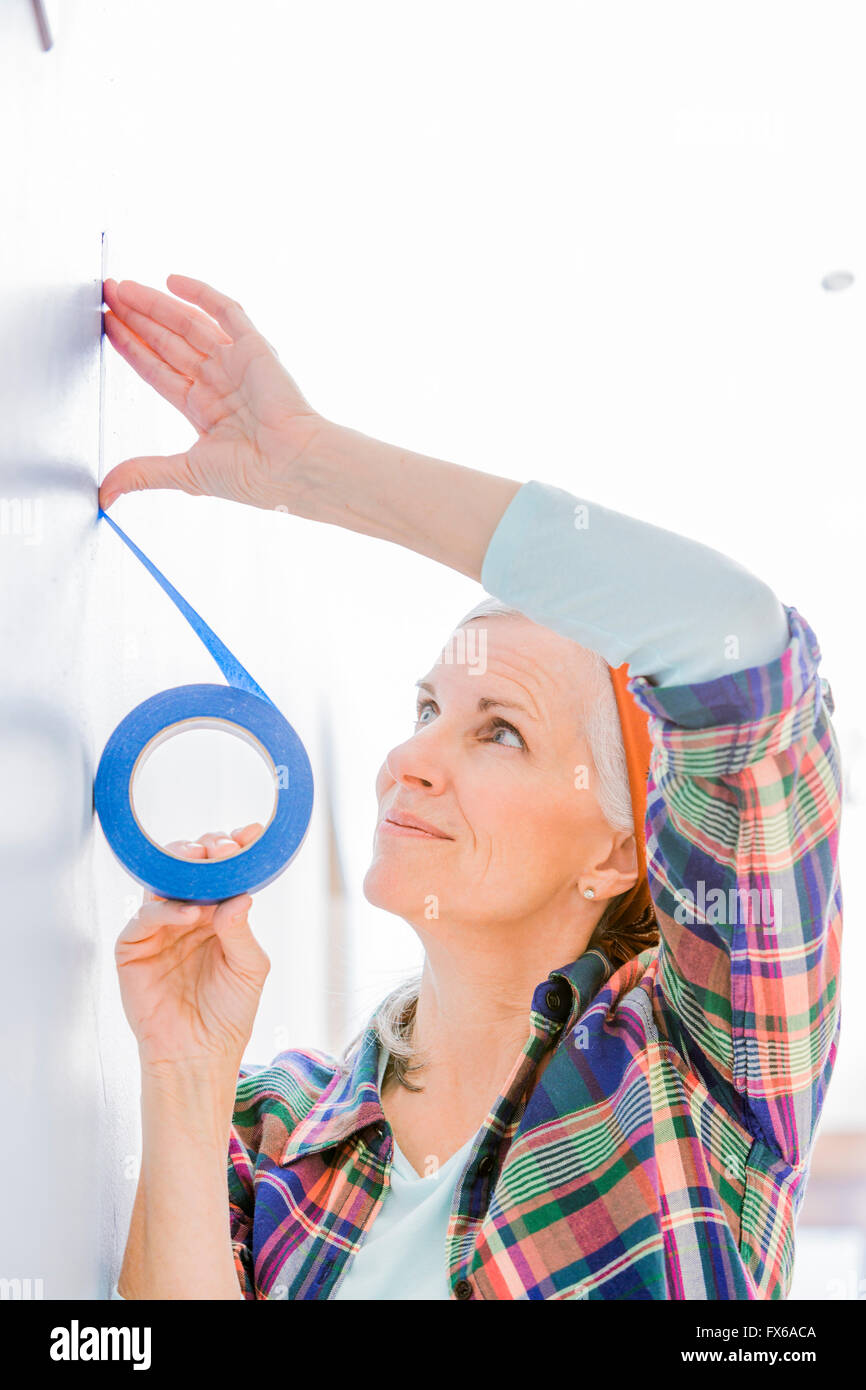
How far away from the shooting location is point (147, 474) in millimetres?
909

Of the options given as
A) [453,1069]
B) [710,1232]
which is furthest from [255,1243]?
[710,1232]

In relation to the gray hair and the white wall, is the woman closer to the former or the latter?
the gray hair

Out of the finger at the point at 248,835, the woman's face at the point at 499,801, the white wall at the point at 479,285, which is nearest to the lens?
the finger at the point at 248,835

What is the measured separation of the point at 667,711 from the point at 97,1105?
55 centimetres

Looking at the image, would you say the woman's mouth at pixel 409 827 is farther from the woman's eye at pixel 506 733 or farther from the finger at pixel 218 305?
the finger at pixel 218 305

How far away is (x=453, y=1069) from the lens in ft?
4.24

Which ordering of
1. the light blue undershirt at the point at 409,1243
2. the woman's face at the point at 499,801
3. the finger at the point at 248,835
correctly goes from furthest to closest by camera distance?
the woman's face at the point at 499,801 → the light blue undershirt at the point at 409,1243 → the finger at the point at 248,835

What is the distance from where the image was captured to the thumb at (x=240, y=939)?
91 centimetres

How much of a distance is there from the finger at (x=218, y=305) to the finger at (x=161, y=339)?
3 cm

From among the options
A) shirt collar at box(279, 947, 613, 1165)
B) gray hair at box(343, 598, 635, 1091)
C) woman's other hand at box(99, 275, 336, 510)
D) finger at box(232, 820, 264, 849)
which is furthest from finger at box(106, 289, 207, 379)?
shirt collar at box(279, 947, 613, 1165)

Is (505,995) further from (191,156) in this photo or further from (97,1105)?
(191,156)

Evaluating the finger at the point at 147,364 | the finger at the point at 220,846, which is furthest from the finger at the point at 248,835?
the finger at the point at 147,364

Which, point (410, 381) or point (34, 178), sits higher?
point (410, 381)

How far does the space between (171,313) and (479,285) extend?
130 cm
